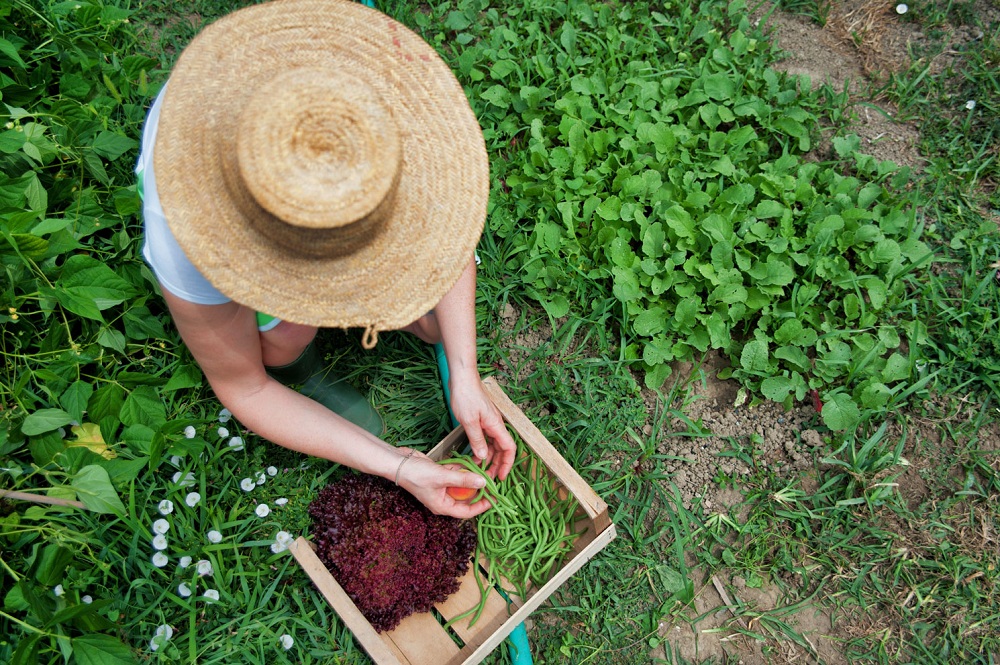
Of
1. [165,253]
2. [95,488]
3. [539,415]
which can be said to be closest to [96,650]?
[95,488]

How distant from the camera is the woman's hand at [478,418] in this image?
7.43 ft

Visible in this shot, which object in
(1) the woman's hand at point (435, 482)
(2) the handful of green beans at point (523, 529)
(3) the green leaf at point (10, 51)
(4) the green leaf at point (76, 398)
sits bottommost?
(2) the handful of green beans at point (523, 529)

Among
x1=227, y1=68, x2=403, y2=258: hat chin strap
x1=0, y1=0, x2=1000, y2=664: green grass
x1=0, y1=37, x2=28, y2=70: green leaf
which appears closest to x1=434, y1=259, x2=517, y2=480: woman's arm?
x1=0, y1=0, x2=1000, y2=664: green grass

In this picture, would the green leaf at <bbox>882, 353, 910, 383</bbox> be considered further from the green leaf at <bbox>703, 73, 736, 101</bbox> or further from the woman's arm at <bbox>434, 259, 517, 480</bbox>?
the woman's arm at <bbox>434, 259, 517, 480</bbox>

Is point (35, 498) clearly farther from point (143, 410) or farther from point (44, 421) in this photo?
point (143, 410)

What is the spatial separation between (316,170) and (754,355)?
196cm

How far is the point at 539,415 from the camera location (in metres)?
2.81

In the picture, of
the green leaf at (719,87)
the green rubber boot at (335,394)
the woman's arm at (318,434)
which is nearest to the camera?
the woman's arm at (318,434)

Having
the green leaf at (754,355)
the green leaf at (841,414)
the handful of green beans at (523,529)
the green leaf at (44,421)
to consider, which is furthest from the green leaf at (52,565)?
the green leaf at (841,414)

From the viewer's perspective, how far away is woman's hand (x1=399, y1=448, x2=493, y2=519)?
2.20 meters

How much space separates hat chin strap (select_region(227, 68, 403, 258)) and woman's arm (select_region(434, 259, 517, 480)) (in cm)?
95

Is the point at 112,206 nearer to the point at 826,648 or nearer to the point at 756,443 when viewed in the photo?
the point at 756,443

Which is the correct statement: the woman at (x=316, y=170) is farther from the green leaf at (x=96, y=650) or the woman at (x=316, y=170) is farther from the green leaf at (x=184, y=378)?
the green leaf at (x=96, y=650)

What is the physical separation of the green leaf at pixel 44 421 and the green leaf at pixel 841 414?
262cm
